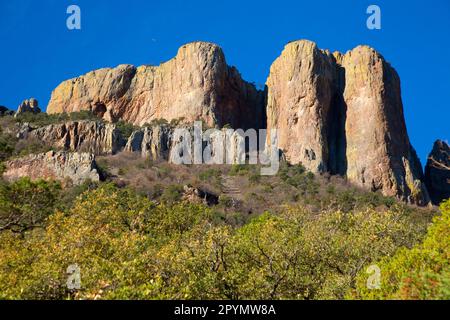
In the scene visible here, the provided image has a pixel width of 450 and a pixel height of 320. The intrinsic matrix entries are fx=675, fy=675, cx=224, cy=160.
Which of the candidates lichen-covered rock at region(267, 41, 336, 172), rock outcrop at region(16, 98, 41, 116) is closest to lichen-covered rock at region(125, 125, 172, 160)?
lichen-covered rock at region(267, 41, 336, 172)

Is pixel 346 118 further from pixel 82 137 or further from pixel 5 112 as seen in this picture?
pixel 5 112

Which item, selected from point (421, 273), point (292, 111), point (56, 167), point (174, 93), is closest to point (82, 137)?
point (56, 167)

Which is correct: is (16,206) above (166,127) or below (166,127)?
below

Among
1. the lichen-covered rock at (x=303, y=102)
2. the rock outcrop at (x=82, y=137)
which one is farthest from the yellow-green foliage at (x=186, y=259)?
the rock outcrop at (x=82, y=137)

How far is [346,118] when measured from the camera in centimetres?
7525

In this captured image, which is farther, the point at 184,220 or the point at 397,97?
the point at 397,97

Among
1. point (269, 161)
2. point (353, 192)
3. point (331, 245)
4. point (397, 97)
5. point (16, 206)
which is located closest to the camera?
point (331, 245)

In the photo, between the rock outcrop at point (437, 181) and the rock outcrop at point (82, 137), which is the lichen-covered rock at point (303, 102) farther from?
the rock outcrop at point (82, 137)

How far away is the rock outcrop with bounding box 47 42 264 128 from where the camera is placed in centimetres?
7856

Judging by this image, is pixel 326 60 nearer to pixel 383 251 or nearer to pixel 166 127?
pixel 166 127

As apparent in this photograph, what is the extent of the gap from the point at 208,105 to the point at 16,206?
54.2m

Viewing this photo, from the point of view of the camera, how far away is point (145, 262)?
18.0 metres
